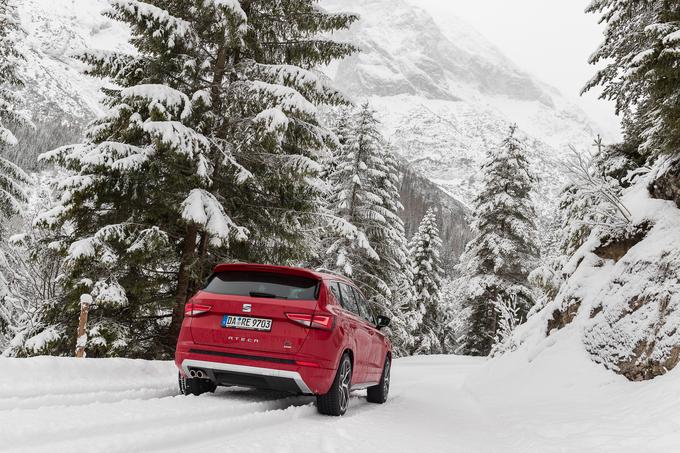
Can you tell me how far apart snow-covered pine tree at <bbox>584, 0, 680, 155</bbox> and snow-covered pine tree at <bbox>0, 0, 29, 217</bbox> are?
14.8 m

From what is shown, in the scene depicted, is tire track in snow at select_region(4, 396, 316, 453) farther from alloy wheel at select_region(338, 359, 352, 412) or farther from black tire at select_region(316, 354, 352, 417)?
alloy wheel at select_region(338, 359, 352, 412)

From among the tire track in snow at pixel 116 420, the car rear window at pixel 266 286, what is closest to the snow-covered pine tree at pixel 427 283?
the car rear window at pixel 266 286

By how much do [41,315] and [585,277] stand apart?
10.3 metres

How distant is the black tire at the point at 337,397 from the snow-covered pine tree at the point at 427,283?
92.6 ft

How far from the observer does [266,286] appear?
21.1 ft

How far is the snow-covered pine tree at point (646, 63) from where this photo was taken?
305 inches

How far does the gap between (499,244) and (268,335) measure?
24.9 metres

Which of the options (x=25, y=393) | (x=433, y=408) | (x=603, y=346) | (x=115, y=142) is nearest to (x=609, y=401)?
(x=603, y=346)

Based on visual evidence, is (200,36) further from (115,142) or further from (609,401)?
(609,401)

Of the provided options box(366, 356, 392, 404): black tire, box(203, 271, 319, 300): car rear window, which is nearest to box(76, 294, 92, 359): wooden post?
box(203, 271, 319, 300): car rear window

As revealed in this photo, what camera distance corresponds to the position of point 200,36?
1119cm

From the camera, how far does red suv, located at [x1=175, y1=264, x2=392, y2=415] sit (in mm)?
6070

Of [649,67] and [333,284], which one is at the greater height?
[649,67]

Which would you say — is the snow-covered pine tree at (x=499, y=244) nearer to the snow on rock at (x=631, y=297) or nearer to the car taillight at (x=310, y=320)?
the snow on rock at (x=631, y=297)
